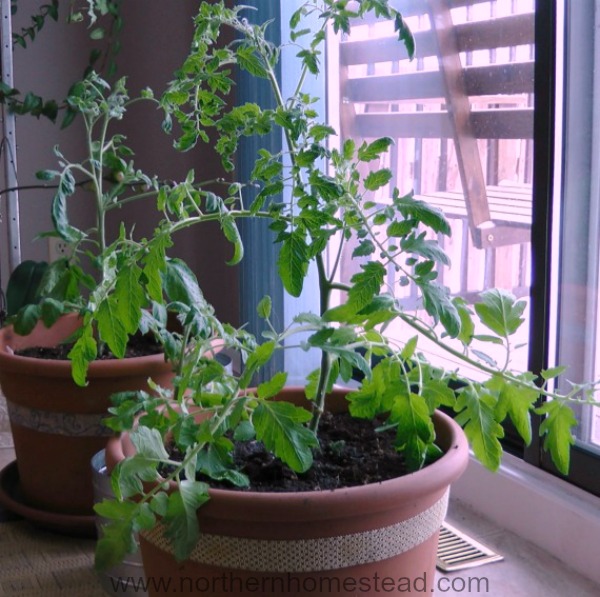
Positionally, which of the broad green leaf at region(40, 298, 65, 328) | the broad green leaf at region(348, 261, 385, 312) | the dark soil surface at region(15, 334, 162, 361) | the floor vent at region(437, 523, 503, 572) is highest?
the broad green leaf at region(348, 261, 385, 312)

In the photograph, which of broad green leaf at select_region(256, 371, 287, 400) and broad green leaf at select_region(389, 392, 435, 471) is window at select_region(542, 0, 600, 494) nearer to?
broad green leaf at select_region(389, 392, 435, 471)

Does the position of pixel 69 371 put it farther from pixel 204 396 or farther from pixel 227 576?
pixel 227 576

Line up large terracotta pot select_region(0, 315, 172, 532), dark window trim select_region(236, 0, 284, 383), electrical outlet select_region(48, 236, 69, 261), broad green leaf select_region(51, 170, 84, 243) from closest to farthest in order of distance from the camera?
broad green leaf select_region(51, 170, 84, 243), large terracotta pot select_region(0, 315, 172, 532), dark window trim select_region(236, 0, 284, 383), electrical outlet select_region(48, 236, 69, 261)

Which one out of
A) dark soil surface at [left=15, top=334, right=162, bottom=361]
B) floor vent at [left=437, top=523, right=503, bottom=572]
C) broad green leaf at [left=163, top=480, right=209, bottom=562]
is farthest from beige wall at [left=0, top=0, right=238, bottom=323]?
broad green leaf at [left=163, top=480, right=209, bottom=562]

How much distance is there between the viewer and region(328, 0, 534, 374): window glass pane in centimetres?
151

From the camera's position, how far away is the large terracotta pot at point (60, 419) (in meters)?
1.28

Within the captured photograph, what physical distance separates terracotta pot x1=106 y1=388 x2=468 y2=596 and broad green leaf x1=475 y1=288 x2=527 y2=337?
0.16 metres

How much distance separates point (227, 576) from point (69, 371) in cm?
57

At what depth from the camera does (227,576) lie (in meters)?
0.78

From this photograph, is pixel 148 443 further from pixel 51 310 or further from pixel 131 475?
pixel 51 310

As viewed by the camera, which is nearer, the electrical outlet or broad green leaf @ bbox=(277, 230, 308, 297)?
broad green leaf @ bbox=(277, 230, 308, 297)

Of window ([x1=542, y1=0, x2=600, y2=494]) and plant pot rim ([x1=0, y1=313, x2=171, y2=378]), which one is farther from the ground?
window ([x1=542, y1=0, x2=600, y2=494])

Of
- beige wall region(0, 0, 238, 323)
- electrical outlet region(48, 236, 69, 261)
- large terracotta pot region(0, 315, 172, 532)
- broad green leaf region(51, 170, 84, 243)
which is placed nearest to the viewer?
broad green leaf region(51, 170, 84, 243)

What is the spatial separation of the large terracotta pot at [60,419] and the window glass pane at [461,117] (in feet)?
1.93
